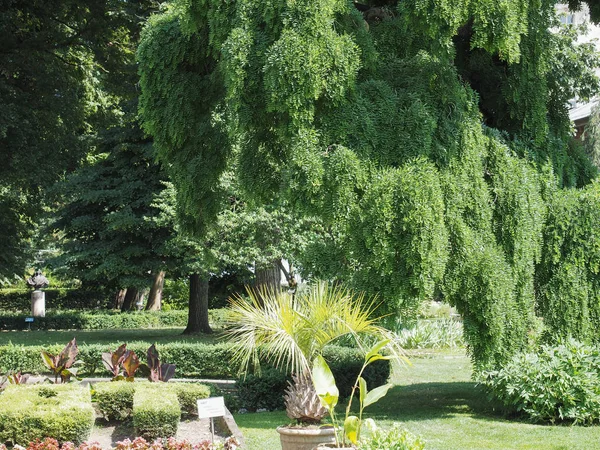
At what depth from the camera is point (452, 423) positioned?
35.2ft

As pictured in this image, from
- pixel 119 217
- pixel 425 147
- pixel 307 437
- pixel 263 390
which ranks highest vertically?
pixel 119 217

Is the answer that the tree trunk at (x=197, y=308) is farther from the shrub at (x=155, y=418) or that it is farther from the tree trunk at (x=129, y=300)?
the shrub at (x=155, y=418)

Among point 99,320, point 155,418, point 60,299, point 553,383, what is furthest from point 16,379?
point 60,299

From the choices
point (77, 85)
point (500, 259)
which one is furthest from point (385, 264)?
point (77, 85)

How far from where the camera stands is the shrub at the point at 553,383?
10312 millimetres

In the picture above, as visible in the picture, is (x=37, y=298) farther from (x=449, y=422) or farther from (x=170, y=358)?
(x=449, y=422)

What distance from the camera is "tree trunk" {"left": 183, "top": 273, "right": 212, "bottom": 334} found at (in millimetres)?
24859

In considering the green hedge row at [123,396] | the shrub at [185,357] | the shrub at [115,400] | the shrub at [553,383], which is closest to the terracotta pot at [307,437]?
the green hedge row at [123,396]

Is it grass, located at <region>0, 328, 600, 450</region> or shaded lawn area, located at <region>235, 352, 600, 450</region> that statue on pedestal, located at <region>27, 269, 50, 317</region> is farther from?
shaded lawn area, located at <region>235, 352, 600, 450</region>

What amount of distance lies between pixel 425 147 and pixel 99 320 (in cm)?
2511

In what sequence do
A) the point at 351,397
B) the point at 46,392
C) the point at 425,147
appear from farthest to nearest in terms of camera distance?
1. the point at 425,147
2. the point at 46,392
3. the point at 351,397

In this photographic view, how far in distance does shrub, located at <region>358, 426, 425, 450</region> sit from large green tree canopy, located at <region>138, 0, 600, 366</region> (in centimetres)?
442

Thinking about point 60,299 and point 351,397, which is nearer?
point 351,397

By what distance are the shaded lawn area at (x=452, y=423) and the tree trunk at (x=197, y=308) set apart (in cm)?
1041
